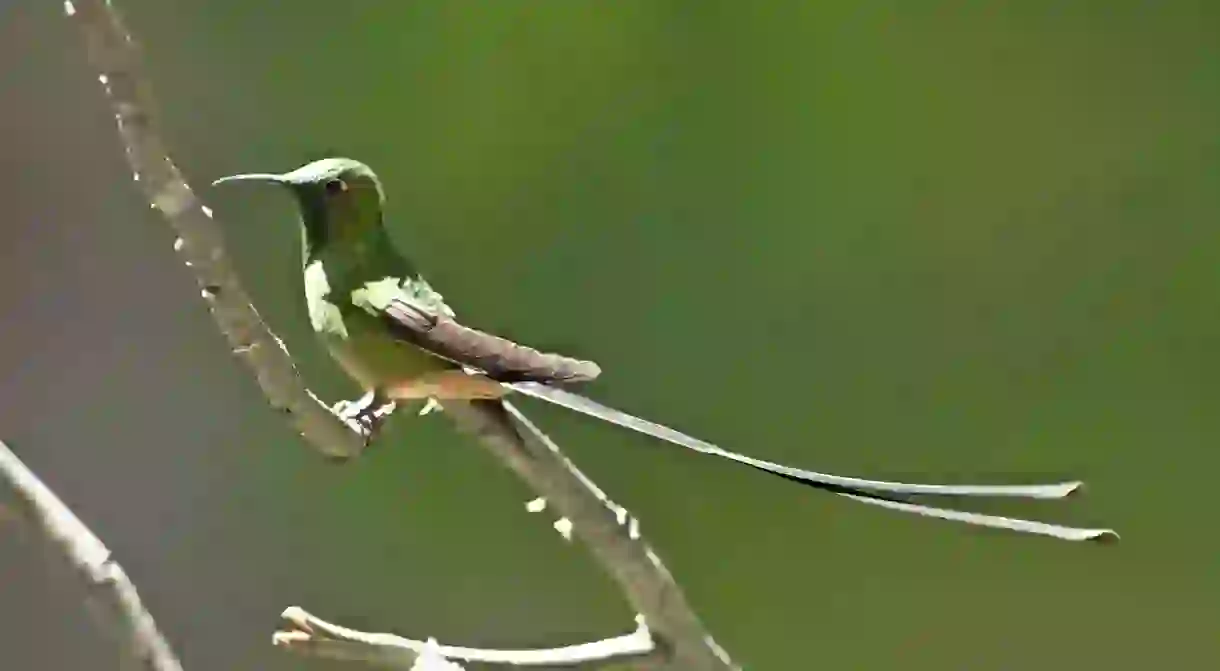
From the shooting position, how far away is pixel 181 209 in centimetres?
53

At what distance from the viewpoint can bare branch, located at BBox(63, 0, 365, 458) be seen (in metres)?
0.52

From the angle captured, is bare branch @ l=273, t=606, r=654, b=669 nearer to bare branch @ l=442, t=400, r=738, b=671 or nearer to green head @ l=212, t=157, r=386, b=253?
bare branch @ l=442, t=400, r=738, b=671

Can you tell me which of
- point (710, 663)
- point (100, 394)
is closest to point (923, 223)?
point (710, 663)

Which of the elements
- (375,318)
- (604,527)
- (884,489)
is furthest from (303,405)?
(884,489)

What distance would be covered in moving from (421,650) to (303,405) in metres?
0.17

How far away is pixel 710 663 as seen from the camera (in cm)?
62

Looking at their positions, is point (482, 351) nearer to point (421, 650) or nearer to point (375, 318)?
point (375, 318)

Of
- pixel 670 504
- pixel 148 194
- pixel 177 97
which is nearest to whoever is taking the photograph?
pixel 148 194

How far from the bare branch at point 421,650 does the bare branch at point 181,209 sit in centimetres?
14

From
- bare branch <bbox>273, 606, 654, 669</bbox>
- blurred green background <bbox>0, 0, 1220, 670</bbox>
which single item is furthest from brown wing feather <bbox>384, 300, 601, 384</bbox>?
blurred green background <bbox>0, 0, 1220, 670</bbox>

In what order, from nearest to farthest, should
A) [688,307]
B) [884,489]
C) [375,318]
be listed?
[884,489] < [375,318] < [688,307]

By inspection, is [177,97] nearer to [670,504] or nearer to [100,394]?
[100,394]

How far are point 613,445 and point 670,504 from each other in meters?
0.08

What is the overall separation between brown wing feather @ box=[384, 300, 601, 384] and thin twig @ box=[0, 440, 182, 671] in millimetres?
197
